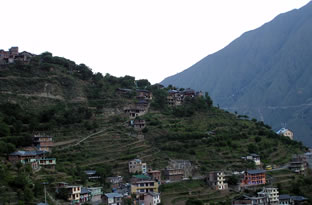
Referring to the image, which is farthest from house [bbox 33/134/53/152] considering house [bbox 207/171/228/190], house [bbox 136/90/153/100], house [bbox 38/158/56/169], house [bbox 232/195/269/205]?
house [bbox 136/90/153/100]

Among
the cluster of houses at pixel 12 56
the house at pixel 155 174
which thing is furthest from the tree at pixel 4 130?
the cluster of houses at pixel 12 56

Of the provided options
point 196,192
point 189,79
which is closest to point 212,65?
point 189,79

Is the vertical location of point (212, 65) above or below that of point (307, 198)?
above

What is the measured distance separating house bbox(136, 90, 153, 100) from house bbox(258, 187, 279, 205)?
25751 millimetres

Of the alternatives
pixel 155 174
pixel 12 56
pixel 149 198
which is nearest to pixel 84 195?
pixel 149 198

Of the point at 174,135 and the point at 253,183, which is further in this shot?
the point at 174,135

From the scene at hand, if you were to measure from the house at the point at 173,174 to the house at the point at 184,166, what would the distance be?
0.86 meters

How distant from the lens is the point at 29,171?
115ft

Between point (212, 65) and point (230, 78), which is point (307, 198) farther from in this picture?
point (212, 65)

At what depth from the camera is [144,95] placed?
6188cm

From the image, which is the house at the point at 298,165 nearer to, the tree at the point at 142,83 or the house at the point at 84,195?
the house at the point at 84,195

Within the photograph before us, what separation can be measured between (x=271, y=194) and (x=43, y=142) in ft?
75.9

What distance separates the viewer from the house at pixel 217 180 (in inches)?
1625

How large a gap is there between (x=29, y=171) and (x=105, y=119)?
17.7m
